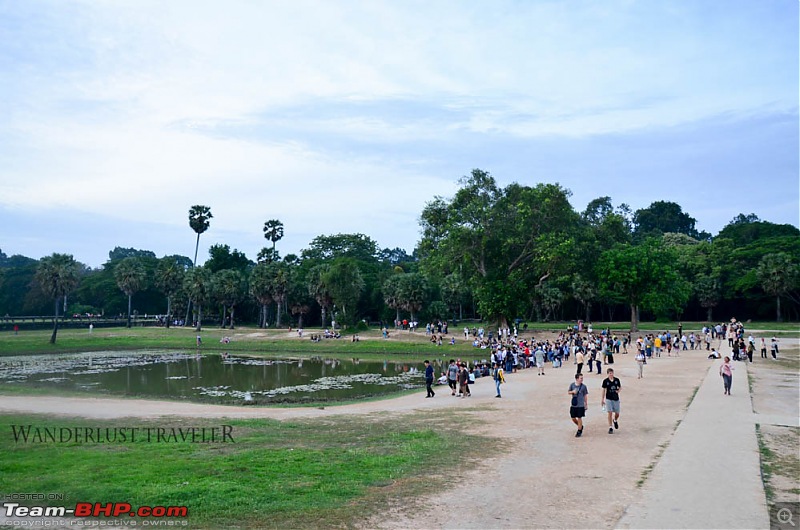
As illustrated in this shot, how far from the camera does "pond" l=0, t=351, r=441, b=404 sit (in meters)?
31.8

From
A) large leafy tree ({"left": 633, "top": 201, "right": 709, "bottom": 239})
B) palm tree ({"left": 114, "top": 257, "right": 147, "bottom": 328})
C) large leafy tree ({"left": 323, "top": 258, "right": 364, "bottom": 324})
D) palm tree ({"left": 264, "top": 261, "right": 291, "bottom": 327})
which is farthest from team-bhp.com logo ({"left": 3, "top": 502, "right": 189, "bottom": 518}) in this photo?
large leafy tree ({"left": 633, "top": 201, "right": 709, "bottom": 239})

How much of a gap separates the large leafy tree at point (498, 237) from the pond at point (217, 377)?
15.2 meters

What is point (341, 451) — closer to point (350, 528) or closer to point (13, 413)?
point (350, 528)

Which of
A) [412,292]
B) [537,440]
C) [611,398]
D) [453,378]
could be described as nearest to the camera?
[537,440]

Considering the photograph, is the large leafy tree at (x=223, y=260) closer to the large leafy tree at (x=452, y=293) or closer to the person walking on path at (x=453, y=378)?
the large leafy tree at (x=452, y=293)

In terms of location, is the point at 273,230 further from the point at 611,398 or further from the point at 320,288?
the point at 611,398

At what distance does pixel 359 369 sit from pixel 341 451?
96.2 feet

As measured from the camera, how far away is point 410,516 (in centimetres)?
980

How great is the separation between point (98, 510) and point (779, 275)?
74.4 meters

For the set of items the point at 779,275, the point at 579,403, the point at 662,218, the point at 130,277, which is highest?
the point at 662,218

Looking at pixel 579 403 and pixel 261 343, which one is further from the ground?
pixel 579 403

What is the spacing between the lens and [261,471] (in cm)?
1241

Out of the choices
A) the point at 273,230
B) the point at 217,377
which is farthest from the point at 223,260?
the point at 217,377

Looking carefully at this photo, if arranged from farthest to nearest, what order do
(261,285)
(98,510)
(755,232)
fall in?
(755,232)
(261,285)
(98,510)
